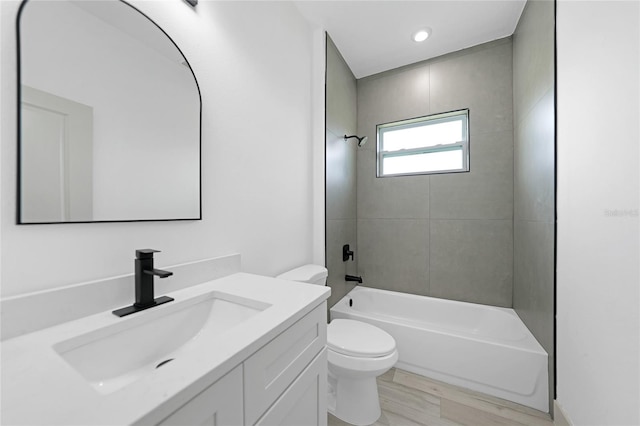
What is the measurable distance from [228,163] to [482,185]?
7.07 ft

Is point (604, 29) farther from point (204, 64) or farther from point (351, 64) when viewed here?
point (351, 64)

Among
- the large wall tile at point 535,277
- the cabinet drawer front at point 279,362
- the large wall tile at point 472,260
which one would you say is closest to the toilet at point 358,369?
the cabinet drawer front at point 279,362

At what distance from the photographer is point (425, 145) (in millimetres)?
2455

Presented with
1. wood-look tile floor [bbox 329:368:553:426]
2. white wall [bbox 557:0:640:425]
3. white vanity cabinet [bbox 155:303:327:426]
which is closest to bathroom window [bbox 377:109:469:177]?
white wall [bbox 557:0:640:425]

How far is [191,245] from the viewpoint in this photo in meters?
1.04

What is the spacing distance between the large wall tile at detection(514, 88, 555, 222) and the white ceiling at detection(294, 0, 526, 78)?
2.77ft

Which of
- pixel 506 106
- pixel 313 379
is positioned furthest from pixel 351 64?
pixel 313 379

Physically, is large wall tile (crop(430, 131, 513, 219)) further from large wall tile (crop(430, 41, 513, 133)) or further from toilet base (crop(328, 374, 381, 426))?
toilet base (crop(328, 374, 381, 426))

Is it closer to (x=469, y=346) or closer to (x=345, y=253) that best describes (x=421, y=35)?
(x=345, y=253)

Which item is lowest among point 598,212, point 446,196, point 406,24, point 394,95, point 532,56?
point 598,212

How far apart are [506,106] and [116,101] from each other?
2.71 metres

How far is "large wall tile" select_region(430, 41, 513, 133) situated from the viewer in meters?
2.13

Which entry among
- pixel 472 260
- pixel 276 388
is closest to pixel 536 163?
pixel 472 260

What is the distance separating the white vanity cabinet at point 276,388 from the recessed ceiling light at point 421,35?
231 cm
